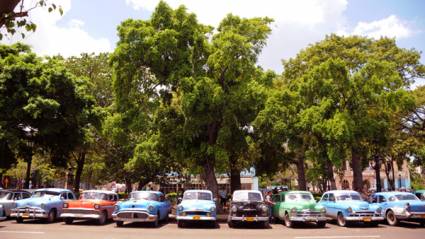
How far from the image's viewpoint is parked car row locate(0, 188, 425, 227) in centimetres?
1750

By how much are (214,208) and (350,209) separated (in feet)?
20.8

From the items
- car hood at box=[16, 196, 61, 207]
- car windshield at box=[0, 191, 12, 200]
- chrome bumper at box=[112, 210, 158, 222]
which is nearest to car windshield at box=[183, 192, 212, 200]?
chrome bumper at box=[112, 210, 158, 222]

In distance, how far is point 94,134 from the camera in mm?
38125

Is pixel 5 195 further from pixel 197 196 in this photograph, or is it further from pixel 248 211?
pixel 248 211

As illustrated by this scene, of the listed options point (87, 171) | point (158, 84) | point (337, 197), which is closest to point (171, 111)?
point (158, 84)

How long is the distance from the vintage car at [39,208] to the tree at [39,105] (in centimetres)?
698

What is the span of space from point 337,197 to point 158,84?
12799mm

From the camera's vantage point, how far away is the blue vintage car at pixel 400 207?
59.2ft

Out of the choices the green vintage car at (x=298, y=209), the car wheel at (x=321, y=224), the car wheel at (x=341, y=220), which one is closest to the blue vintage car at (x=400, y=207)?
the car wheel at (x=341, y=220)

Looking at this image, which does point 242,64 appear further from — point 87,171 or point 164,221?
point 87,171

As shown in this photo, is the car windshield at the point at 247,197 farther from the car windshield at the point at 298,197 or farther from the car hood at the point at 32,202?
the car hood at the point at 32,202

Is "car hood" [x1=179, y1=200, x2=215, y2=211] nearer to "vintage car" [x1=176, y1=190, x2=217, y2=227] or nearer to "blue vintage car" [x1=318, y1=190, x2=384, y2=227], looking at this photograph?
"vintage car" [x1=176, y1=190, x2=217, y2=227]

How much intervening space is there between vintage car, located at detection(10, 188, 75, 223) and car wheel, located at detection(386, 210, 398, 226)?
642 inches

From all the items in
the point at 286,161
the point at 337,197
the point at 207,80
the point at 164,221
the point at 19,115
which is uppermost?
the point at 207,80
